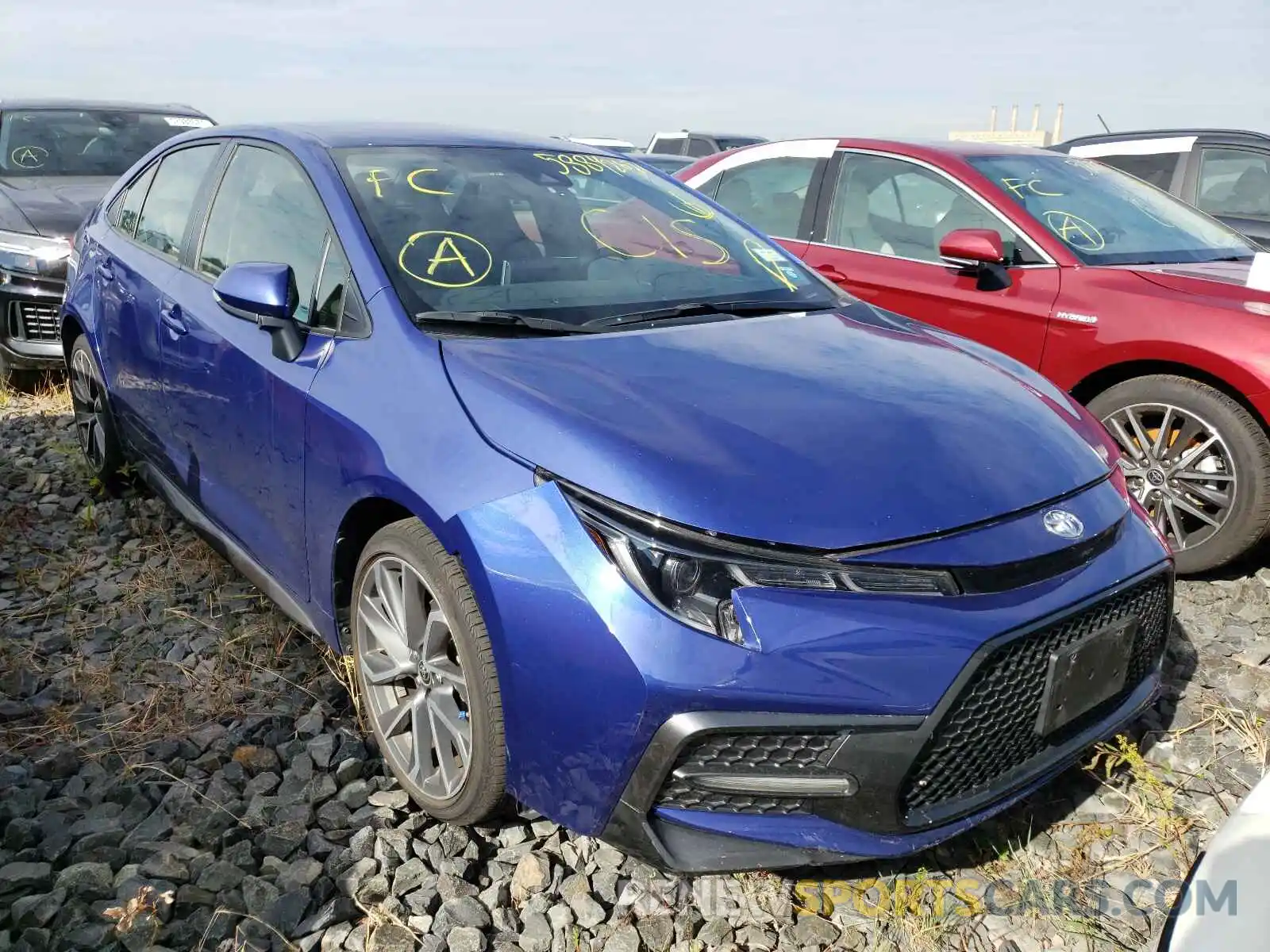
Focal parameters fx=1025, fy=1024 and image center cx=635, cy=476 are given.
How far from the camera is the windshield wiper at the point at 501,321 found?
2.38 metres

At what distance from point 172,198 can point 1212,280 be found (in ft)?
12.1

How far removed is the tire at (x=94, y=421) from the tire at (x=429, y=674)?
82.8 inches

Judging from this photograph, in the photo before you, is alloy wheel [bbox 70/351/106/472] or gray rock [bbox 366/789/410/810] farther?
alloy wheel [bbox 70/351/106/472]

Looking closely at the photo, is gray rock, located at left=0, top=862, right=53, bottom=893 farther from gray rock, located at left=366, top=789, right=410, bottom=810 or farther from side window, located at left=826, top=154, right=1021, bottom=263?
side window, located at left=826, top=154, right=1021, bottom=263

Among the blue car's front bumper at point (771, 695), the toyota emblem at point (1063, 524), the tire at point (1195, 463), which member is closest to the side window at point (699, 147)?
the tire at point (1195, 463)

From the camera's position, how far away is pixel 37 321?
5504mm

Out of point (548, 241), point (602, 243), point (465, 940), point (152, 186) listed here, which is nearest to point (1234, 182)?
point (602, 243)

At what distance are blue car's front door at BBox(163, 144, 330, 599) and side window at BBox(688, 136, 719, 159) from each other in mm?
13622

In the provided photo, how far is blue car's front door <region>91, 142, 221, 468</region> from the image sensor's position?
3373mm

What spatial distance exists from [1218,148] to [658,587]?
6289 millimetres

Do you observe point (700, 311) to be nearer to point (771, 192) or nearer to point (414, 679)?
point (414, 679)

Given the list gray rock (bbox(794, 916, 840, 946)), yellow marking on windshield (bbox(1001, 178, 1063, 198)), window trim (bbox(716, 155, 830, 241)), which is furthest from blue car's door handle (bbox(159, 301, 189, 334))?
yellow marking on windshield (bbox(1001, 178, 1063, 198))

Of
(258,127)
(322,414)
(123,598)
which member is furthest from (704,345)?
(123,598)

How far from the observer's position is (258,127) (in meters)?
3.20
